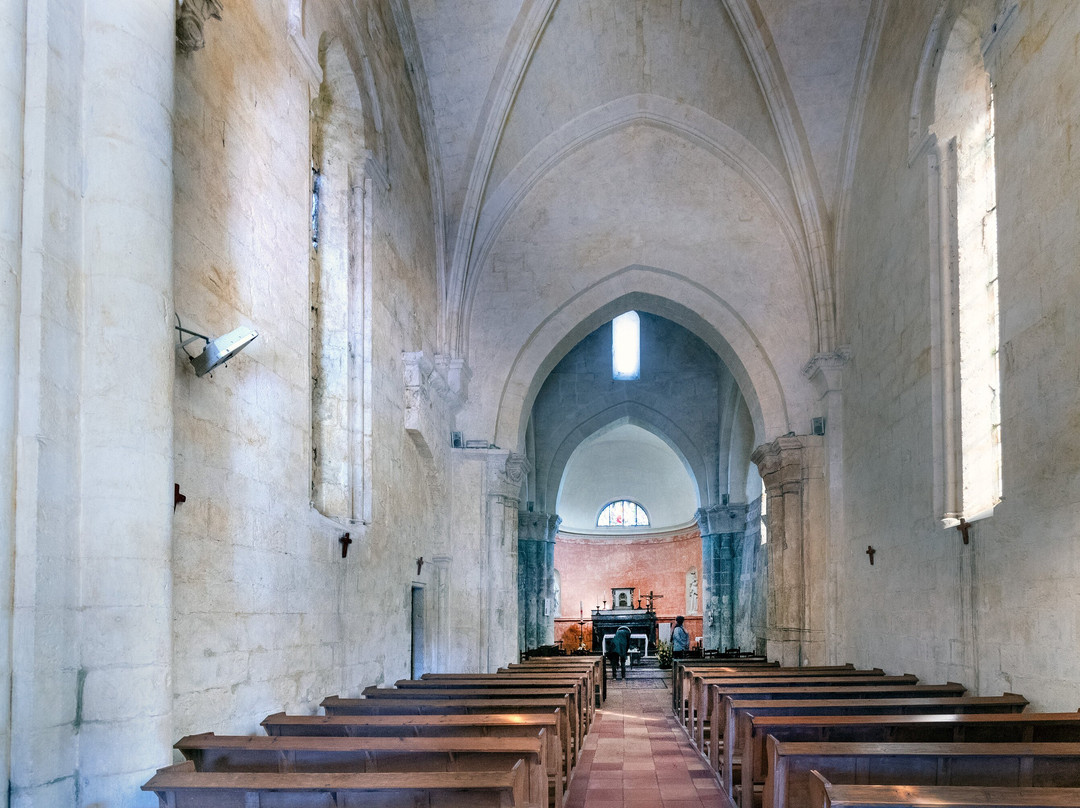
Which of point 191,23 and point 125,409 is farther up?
point 191,23

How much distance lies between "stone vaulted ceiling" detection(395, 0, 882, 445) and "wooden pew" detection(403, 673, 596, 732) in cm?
544

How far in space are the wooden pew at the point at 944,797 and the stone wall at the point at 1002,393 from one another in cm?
332

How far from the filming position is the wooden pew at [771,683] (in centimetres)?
803

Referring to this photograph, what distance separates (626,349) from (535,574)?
18.5 ft

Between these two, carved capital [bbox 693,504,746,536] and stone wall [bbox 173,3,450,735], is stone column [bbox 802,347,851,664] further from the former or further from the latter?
carved capital [bbox 693,504,746,536]

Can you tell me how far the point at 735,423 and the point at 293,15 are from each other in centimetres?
1612

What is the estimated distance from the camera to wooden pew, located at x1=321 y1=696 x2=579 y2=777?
665cm

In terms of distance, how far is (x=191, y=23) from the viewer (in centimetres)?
555

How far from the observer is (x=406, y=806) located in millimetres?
3773

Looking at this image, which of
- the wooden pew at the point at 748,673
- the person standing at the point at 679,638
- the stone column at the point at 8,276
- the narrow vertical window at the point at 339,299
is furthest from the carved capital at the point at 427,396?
the person standing at the point at 679,638

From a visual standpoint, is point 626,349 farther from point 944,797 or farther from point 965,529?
point 944,797

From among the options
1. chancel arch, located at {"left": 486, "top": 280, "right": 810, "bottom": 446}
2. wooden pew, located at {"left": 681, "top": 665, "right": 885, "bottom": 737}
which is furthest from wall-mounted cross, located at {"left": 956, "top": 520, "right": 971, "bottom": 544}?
chancel arch, located at {"left": 486, "top": 280, "right": 810, "bottom": 446}

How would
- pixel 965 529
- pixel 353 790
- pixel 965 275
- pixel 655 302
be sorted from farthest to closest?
pixel 655 302 → pixel 965 275 → pixel 965 529 → pixel 353 790

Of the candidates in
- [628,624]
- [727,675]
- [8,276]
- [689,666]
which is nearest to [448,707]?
[727,675]
